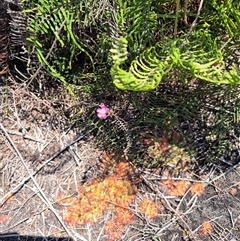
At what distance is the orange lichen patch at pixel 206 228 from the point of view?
67.6 inches

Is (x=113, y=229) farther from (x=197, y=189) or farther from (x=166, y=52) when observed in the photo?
(x=166, y=52)

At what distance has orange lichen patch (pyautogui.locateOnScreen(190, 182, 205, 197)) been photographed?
1.77 meters

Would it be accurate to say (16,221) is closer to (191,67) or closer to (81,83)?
(81,83)

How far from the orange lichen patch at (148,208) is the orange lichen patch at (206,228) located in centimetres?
16

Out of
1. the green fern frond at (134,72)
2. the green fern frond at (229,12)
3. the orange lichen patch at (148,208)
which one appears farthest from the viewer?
the orange lichen patch at (148,208)

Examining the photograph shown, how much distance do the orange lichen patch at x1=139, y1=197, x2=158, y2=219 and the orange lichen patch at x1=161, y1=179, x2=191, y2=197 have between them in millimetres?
74

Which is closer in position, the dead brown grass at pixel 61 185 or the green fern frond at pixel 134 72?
the green fern frond at pixel 134 72

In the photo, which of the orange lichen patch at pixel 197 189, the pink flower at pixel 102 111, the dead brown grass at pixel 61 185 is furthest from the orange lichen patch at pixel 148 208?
the pink flower at pixel 102 111

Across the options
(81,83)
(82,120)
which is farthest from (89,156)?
(81,83)

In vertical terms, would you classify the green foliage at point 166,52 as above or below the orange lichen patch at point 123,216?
above

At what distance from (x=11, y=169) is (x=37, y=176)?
92 mm

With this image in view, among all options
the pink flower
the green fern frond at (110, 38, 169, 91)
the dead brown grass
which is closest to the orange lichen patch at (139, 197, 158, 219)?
the dead brown grass

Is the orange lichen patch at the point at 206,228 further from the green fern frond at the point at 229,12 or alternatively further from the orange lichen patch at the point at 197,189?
the green fern frond at the point at 229,12

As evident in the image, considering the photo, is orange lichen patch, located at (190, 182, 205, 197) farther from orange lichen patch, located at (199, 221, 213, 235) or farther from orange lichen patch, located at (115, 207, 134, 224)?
orange lichen patch, located at (115, 207, 134, 224)
